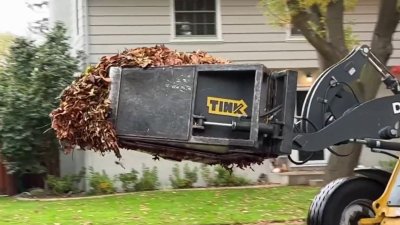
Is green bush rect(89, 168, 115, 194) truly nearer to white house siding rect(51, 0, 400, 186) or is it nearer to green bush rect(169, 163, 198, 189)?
white house siding rect(51, 0, 400, 186)

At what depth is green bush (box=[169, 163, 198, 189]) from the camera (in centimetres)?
1517

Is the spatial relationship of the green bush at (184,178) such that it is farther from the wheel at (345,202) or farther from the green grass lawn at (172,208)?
the wheel at (345,202)

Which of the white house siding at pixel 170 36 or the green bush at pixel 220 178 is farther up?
the white house siding at pixel 170 36

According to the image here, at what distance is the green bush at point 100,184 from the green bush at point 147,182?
24.3 inches

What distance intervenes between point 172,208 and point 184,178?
3.83 meters

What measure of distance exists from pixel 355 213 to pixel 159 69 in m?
2.49

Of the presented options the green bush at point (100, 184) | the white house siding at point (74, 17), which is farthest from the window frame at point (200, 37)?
the green bush at point (100, 184)

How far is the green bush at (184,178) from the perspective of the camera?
15172 mm

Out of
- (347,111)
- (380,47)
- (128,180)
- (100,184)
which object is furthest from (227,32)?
(347,111)

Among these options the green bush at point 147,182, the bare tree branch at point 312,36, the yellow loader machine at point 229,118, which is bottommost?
the green bush at point 147,182

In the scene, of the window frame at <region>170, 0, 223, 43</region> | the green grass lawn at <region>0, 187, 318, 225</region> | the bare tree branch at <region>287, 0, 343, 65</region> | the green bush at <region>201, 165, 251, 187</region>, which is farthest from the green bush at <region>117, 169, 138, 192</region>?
the bare tree branch at <region>287, 0, 343, 65</region>

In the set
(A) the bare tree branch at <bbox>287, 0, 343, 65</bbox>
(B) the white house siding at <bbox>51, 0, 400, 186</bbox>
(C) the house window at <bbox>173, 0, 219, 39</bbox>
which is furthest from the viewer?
(C) the house window at <bbox>173, 0, 219, 39</bbox>

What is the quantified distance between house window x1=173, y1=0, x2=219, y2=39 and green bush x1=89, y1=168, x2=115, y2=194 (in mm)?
4149

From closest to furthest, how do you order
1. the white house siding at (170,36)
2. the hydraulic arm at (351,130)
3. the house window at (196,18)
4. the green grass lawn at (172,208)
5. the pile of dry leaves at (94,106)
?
the pile of dry leaves at (94,106) → the hydraulic arm at (351,130) → the green grass lawn at (172,208) → the white house siding at (170,36) → the house window at (196,18)
